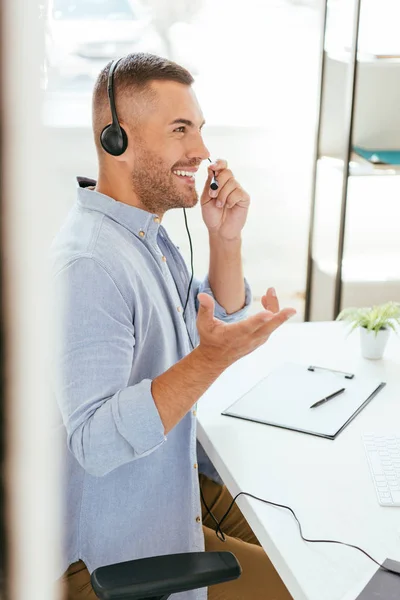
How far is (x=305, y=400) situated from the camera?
1270 millimetres

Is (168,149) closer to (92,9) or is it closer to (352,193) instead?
(92,9)

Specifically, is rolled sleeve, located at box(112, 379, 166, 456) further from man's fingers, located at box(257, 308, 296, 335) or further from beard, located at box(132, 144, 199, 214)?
beard, located at box(132, 144, 199, 214)

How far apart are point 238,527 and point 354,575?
479mm

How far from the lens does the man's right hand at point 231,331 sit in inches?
33.4

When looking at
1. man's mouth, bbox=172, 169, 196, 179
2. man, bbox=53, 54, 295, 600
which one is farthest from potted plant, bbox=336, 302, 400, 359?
man's mouth, bbox=172, 169, 196, 179

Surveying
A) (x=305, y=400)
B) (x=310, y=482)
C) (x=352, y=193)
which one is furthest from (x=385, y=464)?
(x=352, y=193)

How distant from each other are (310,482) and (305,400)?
26 centimetres

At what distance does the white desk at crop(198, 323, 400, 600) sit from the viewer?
33.2 inches

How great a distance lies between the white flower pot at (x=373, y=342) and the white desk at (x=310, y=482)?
0.8 inches

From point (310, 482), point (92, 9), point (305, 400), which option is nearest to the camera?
point (310, 482)

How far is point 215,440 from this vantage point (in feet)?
3.80

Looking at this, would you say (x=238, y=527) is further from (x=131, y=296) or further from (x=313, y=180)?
(x=313, y=180)

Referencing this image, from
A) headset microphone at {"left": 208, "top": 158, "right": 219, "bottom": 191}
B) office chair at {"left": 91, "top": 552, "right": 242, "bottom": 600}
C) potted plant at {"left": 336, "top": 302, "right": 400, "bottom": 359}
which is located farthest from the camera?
potted plant at {"left": 336, "top": 302, "right": 400, "bottom": 359}

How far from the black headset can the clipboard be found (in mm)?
502
